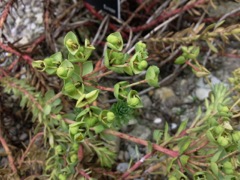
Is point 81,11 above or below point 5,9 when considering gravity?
below

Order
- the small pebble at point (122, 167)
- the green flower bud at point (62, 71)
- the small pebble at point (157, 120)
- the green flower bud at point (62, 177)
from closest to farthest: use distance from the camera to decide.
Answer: the green flower bud at point (62, 71) → the green flower bud at point (62, 177) → the small pebble at point (122, 167) → the small pebble at point (157, 120)

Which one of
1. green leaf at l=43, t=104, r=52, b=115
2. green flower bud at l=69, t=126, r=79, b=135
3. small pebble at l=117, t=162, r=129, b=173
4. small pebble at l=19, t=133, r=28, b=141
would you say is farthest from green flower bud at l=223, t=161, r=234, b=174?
small pebble at l=19, t=133, r=28, b=141

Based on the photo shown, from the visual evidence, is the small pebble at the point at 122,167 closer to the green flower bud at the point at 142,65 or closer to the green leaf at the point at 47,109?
the green leaf at the point at 47,109

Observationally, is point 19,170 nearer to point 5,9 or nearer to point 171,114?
point 5,9

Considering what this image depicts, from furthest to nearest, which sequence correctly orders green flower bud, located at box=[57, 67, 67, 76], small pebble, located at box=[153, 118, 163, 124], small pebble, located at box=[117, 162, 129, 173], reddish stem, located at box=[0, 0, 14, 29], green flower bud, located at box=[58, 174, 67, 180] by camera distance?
small pebble, located at box=[153, 118, 163, 124] → small pebble, located at box=[117, 162, 129, 173] → reddish stem, located at box=[0, 0, 14, 29] → green flower bud, located at box=[58, 174, 67, 180] → green flower bud, located at box=[57, 67, 67, 76]

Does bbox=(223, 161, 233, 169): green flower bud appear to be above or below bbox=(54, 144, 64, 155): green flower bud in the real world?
below

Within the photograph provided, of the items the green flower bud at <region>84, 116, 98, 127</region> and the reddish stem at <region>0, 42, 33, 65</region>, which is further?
the reddish stem at <region>0, 42, 33, 65</region>

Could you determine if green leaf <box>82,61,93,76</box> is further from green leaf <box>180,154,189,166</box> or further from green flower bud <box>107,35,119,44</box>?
green leaf <box>180,154,189,166</box>

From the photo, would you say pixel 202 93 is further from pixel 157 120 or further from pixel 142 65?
pixel 142 65

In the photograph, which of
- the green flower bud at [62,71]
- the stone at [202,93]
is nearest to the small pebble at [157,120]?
the stone at [202,93]

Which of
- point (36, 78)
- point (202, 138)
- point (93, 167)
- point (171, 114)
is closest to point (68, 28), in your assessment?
point (36, 78)

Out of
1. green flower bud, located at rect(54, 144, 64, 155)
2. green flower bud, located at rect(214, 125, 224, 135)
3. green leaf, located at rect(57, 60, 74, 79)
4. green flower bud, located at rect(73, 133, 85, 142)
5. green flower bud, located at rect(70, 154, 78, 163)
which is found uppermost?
green leaf, located at rect(57, 60, 74, 79)
